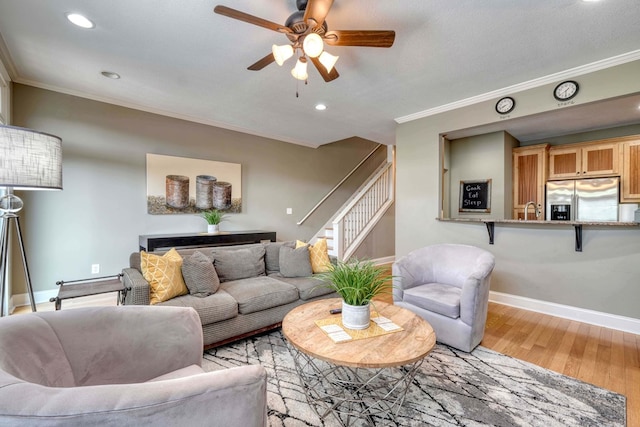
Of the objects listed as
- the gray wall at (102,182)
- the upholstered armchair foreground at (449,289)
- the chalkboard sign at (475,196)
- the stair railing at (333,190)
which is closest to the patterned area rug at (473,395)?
the upholstered armchair foreground at (449,289)

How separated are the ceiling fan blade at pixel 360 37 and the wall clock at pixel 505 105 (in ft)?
6.95

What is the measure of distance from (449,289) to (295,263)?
1566 millimetres

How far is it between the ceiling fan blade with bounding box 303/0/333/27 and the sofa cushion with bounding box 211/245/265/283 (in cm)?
223

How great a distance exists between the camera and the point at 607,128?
4.15m

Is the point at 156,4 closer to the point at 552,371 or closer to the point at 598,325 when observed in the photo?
the point at 552,371

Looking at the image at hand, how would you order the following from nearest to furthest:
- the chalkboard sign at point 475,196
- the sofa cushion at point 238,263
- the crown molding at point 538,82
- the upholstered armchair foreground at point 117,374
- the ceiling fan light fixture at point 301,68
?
the upholstered armchair foreground at point 117,374, the ceiling fan light fixture at point 301,68, the crown molding at point 538,82, the sofa cushion at point 238,263, the chalkboard sign at point 475,196

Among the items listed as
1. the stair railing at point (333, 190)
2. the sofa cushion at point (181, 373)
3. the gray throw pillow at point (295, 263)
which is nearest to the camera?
the sofa cushion at point (181, 373)

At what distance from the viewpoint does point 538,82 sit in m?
2.93

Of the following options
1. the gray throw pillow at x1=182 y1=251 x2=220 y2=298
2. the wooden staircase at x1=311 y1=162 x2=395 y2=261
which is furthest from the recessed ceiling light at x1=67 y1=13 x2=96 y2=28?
the wooden staircase at x1=311 y1=162 x2=395 y2=261

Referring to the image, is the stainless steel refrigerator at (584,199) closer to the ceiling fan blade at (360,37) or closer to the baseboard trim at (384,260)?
the baseboard trim at (384,260)

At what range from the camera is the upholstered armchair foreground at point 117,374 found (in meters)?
0.63

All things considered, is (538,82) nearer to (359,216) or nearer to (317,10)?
(317,10)

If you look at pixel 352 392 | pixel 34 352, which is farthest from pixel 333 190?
pixel 34 352

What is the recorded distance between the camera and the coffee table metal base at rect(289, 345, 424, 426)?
1.55 metres
